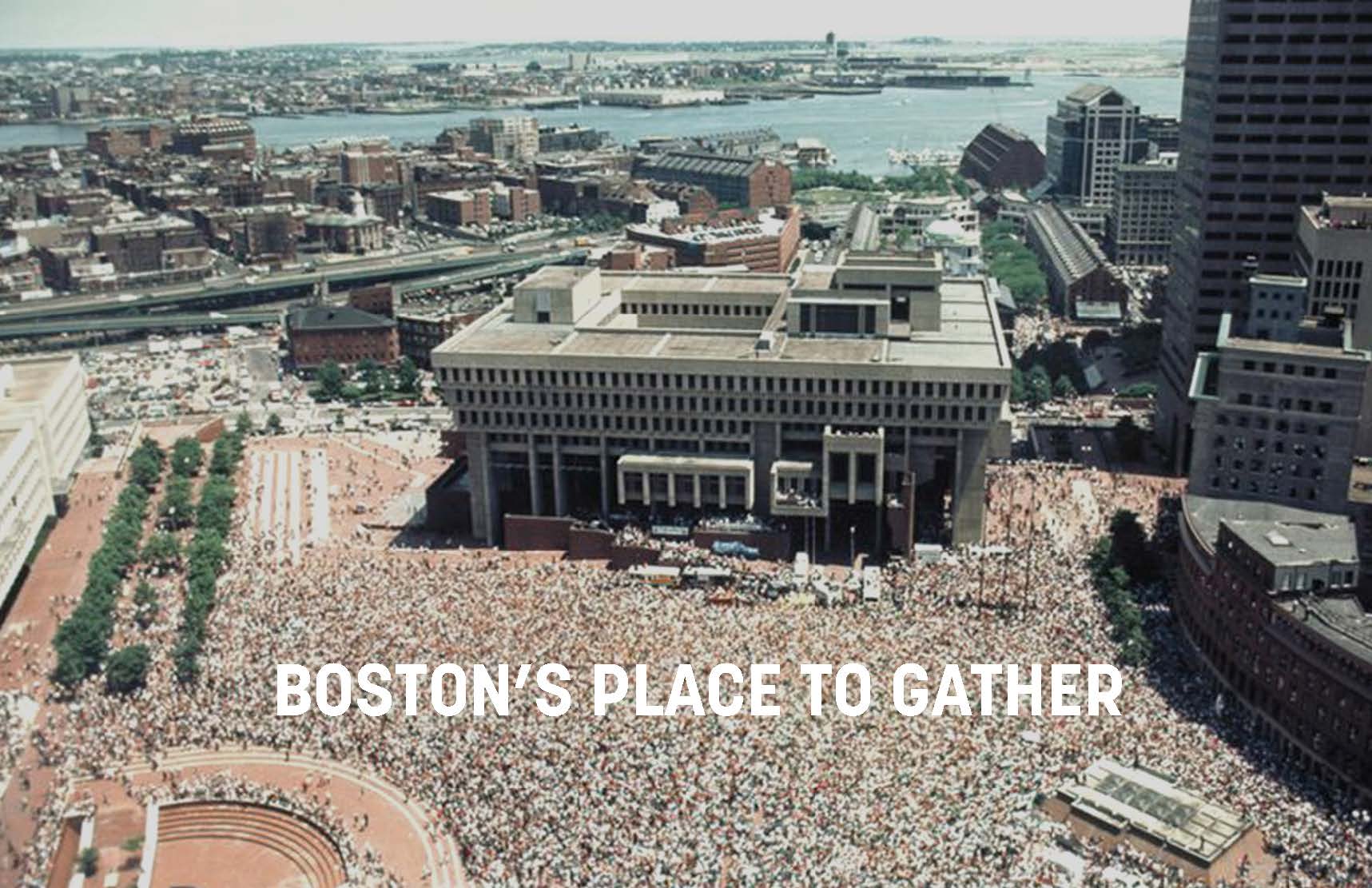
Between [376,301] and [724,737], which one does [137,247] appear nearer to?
[376,301]

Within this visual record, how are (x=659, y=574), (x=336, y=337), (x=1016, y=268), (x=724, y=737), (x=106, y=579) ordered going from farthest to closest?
(x=1016, y=268), (x=336, y=337), (x=659, y=574), (x=106, y=579), (x=724, y=737)

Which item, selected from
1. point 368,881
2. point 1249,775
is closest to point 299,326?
point 368,881

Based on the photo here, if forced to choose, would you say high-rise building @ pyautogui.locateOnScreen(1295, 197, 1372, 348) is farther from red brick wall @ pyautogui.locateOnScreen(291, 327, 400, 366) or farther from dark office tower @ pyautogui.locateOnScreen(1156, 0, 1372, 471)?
red brick wall @ pyautogui.locateOnScreen(291, 327, 400, 366)

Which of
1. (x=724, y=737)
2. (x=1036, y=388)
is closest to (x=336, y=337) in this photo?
(x=1036, y=388)

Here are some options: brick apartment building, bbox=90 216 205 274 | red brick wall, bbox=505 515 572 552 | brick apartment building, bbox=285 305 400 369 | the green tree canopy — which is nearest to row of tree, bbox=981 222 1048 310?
brick apartment building, bbox=285 305 400 369

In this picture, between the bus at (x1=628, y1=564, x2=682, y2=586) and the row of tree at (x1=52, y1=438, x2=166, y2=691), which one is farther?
the bus at (x1=628, y1=564, x2=682, y2=586)
